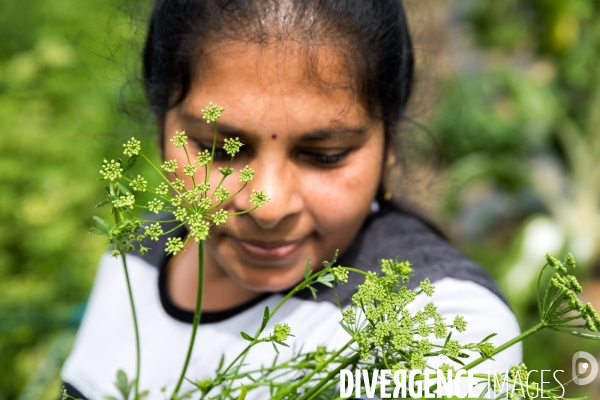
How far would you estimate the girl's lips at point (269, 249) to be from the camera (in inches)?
32.5

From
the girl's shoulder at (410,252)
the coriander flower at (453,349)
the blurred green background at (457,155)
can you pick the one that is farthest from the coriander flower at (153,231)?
the blurred green background at (457,155)

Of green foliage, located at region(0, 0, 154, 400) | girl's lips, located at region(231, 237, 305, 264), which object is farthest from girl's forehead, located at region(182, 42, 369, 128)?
green foliage, located at region(0, 0, 154, 400)

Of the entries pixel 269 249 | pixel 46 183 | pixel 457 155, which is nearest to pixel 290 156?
pixel 269 249

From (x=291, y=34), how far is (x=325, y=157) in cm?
16

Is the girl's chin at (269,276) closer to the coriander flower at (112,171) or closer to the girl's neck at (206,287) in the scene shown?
the girl's neck at (206,287)

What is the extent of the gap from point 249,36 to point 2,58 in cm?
221

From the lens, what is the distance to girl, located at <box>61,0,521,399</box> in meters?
0.75

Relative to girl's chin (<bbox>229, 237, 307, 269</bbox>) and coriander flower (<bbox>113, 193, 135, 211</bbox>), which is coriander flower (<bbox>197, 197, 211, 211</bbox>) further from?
girl's chin (<bbox>229, 237, 307, 269</bbox>)

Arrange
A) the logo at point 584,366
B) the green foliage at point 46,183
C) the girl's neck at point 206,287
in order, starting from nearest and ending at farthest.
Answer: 1. the logo at point 584,366
2. the girl's neck at point 206,287
3. the green foliage at point 46,183

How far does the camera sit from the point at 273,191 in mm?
731

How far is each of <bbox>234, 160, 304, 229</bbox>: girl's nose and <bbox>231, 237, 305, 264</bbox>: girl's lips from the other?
6 centimetres

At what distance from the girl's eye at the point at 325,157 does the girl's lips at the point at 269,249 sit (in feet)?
0.36

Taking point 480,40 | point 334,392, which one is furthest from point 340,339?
point 480,40

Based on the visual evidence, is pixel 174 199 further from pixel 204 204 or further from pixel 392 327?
pixel 392 327
